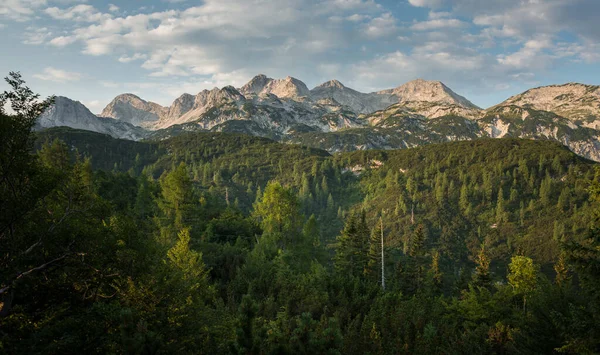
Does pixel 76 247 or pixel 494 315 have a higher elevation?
pixel 76 247

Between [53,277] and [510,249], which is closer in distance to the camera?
[53,277]

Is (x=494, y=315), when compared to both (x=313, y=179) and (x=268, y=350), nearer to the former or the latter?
(x=268, y=350)

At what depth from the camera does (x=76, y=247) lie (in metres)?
12.3

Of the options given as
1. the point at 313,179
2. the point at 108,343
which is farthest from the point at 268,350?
the point at 313,179

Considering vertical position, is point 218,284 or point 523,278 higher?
point 523,278

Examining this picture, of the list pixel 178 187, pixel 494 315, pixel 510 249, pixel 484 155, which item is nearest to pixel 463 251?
pixel 510 249

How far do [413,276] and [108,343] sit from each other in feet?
136

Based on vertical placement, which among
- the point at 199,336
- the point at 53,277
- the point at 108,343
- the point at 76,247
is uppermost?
the point at 76,247

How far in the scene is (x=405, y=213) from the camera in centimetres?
14725

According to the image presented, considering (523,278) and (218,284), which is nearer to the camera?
(523,278)

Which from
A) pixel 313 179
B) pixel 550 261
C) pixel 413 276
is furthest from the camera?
pixel 313 179

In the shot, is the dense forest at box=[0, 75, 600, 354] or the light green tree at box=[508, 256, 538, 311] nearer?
the dense forest at box=[0, 75, 600, 354]

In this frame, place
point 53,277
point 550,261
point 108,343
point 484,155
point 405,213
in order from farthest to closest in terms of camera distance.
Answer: point 484,155 < point 405,213 < point 550,261 < point 53,277 < point 108,343

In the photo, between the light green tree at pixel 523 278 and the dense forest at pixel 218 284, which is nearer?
the dense forest at pixel 218 284
